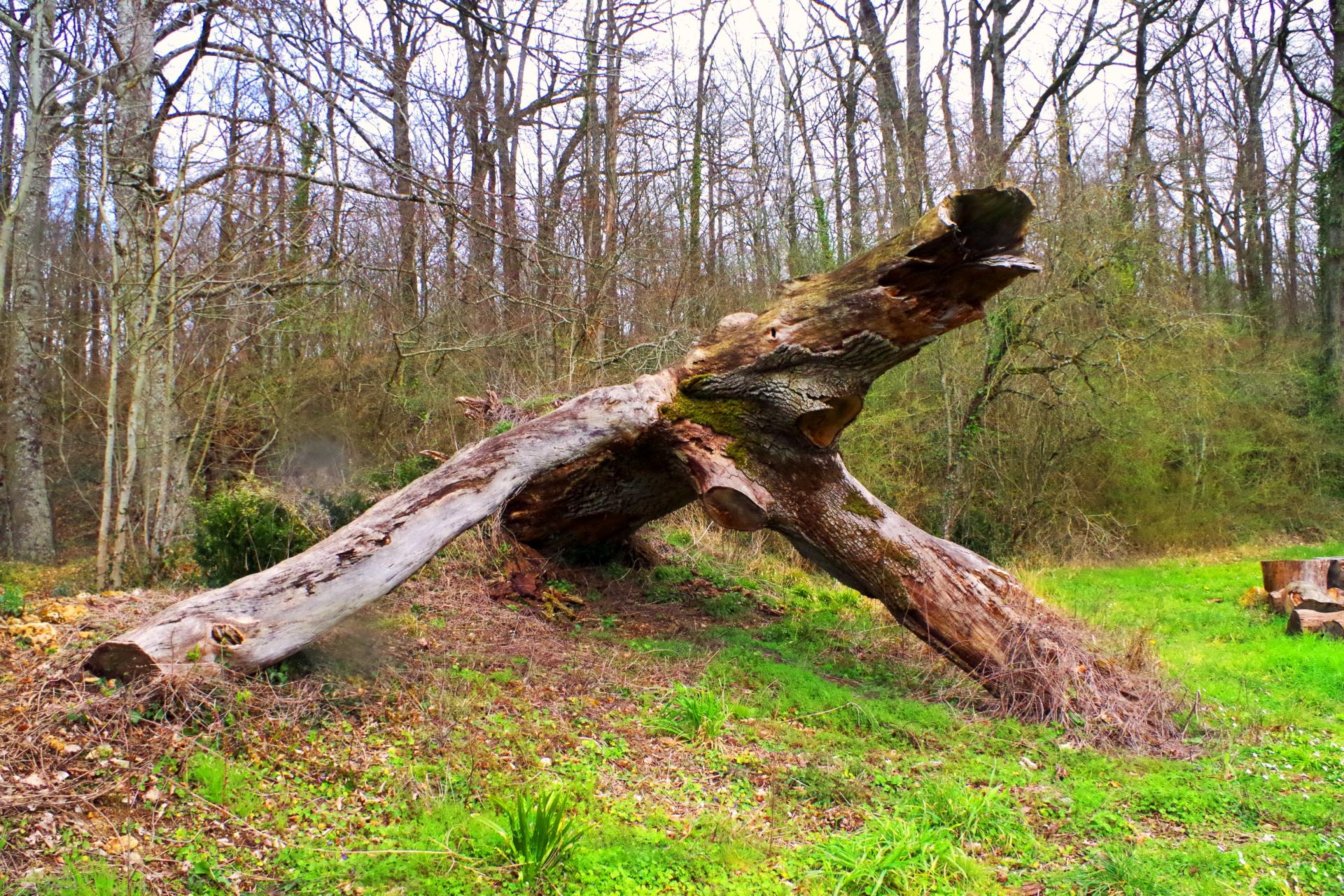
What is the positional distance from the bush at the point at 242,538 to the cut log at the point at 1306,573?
31.4 feet

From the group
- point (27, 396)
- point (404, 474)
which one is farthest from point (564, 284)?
point (27, 396)

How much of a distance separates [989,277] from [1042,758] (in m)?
2.88

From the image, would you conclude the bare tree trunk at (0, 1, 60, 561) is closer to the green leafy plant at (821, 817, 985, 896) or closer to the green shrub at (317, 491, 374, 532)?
the green shrub at (317, 491, 374, 532)

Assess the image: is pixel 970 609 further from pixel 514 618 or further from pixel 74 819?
pixel 74 819

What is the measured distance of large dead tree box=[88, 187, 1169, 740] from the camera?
5.11 metres

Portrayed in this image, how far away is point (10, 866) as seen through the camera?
256 cm

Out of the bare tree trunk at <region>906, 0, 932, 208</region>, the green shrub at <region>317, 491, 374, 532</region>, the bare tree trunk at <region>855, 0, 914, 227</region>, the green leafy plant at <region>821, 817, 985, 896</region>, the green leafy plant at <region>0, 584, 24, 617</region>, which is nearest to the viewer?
the green leafy plant at <region>821, 817, 985, 896</region>

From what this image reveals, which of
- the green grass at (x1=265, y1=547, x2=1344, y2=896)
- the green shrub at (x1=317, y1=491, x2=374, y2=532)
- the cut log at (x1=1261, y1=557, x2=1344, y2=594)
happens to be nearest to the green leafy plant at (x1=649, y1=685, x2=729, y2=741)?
the green grass at (x1=265, y1=547, x2=1344, y2=896)

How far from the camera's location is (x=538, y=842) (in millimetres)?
2939

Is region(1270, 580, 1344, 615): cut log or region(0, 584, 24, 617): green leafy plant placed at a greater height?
region(0, 584, 24, 617): green leafy plant

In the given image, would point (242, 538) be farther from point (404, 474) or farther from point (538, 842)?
point (538, 842)

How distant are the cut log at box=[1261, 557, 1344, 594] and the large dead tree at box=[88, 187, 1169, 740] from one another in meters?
4.76

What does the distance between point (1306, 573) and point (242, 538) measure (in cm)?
1015

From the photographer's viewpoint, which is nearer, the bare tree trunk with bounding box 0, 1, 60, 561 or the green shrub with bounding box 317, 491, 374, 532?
the green shrub with bounding box 317, 491, 374, 532
